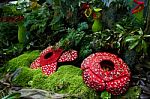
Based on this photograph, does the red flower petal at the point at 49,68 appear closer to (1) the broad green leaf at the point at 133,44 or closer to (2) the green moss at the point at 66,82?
(2) the green moss at the point at 66,82

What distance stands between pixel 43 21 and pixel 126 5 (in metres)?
1.20

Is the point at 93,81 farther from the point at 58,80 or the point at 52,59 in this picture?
the point at 52,59

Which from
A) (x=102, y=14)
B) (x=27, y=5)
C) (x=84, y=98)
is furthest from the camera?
(x=27, y=5)

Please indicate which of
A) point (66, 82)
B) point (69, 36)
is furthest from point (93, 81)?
point (69, 36)

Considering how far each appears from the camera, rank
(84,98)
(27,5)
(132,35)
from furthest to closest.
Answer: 1. (27,5)
2. (132,35)
3. (84,98)

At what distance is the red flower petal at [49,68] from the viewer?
12.4 ft

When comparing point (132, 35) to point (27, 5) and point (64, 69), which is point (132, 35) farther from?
point (27, 5)

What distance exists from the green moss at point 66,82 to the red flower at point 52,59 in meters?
0.11

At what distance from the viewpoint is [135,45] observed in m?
3.50

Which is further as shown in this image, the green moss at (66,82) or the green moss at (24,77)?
the green moss at (24,77)

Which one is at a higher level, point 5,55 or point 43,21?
point 43,21

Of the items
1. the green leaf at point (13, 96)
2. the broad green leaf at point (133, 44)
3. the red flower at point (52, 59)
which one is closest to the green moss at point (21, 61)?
the red flower at point (52, 59)

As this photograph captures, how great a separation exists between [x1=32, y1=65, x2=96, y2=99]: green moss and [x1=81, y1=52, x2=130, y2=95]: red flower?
84mm

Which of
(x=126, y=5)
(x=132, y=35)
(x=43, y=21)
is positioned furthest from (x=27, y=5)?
(x=132, y=35)
